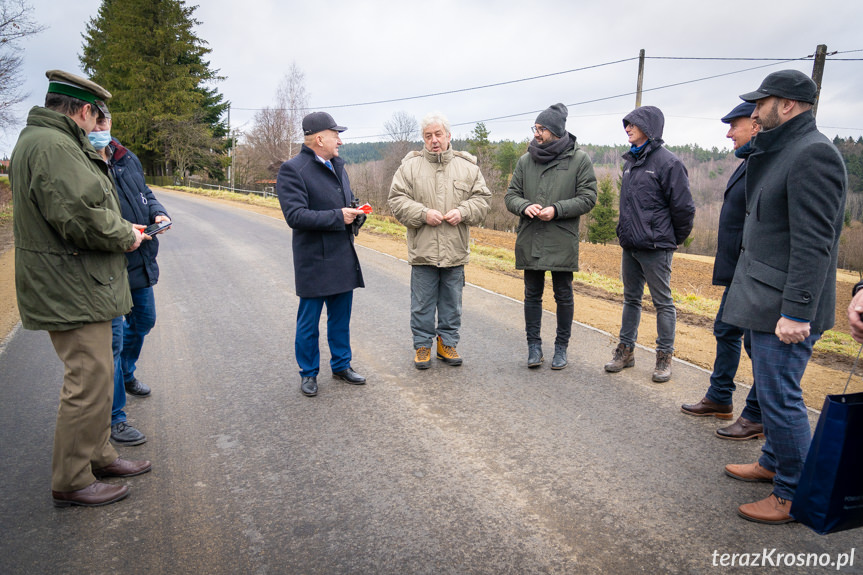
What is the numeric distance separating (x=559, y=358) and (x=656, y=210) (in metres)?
1.55

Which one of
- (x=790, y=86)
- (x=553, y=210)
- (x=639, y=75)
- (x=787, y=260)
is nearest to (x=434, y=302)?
(x=553, y=210)

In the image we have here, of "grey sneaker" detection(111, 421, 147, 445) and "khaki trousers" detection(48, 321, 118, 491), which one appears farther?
"grey sneaker" detection(111, 421, 147, 445)

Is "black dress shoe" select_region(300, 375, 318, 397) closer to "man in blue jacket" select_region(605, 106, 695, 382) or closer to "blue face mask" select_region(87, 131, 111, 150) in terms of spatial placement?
"blue face mask" select_region(87, 131, 111, 150)

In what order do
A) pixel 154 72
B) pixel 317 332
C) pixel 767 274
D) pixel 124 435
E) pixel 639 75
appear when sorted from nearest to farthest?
pixel 767 274, pixel 124 435, pixel 317 332, pixel 639 75, pixel 154 72

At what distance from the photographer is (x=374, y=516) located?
281 cm

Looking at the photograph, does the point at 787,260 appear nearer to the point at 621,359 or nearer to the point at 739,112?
the point at 739,112

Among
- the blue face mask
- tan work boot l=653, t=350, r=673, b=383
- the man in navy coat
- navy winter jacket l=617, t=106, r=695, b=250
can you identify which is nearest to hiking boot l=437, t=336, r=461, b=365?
the man in navy coat

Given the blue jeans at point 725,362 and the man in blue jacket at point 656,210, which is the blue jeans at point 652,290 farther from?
the blue jeans at point 725,362

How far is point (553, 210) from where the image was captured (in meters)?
4.86

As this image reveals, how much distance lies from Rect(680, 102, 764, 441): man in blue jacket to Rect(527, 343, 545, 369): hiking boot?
133 centimetres

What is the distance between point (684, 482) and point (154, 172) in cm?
5487

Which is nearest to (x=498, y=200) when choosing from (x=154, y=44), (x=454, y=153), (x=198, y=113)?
(x=198, y=113)

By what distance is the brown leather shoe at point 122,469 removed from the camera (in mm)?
3137

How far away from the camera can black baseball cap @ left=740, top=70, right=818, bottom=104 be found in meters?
2.77
